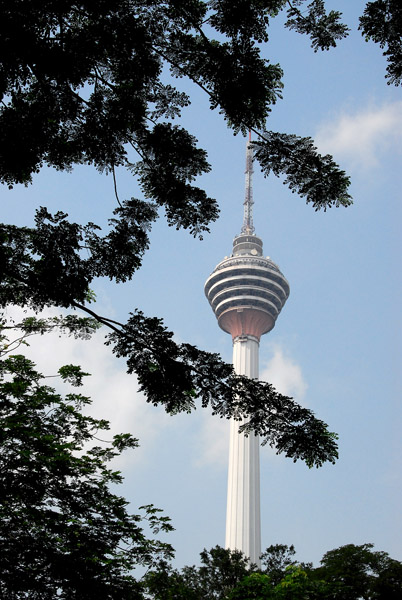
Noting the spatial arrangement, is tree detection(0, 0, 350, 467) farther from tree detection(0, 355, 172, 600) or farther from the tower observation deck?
the tower observation deck

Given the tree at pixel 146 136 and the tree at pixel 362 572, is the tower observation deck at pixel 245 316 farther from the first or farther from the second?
the tree at pixel 146 136

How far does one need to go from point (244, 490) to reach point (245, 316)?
22.4 meters

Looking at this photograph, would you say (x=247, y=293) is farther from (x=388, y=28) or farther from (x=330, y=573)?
(x=388, y=28)

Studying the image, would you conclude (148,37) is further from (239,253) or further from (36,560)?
(239,253)

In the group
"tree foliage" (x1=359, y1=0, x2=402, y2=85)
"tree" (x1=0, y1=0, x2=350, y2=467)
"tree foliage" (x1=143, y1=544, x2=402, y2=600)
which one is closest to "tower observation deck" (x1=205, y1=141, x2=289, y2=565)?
"tree foliage" (x1=143, y1=544, x2=402, y2=600)

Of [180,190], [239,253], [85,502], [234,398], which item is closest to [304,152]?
[180,190]

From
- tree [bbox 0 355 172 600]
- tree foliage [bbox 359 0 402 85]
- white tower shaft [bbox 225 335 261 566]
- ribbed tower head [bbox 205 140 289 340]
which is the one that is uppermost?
ribbed tower head [bbox 205 140 289 340]

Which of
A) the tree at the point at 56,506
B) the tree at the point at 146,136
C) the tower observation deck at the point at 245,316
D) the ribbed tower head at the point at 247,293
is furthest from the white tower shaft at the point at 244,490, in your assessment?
the tree at the point at 146,136

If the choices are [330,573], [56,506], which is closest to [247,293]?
[330,573]

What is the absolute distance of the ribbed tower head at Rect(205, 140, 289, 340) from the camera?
3051 inches

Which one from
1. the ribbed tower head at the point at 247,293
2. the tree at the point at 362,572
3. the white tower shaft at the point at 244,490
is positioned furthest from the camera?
the ribbed tower head at the point at 247,293

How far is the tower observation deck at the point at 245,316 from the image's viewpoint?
70.0m

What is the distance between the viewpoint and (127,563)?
13.3m

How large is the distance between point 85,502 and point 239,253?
73.6m
